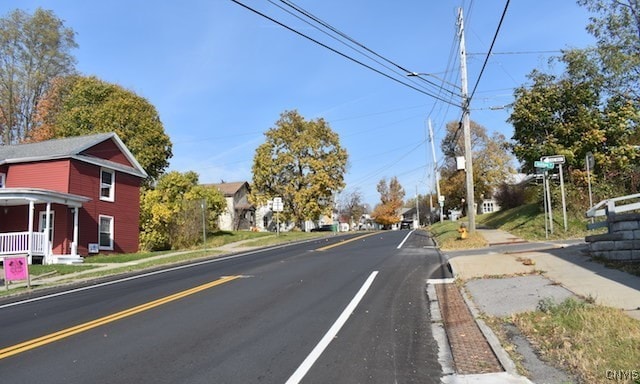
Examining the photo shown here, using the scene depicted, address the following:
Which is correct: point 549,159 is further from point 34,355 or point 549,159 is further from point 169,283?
point 34,355

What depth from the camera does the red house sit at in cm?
2300

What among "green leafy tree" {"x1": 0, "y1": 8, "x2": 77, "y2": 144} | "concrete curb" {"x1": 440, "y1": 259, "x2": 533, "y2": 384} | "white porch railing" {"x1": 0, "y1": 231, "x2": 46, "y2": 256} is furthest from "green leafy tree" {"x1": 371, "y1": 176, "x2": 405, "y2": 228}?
"concrete curb" {"x1": 440, "y1": 259, "x2": 533, "y2": 384}

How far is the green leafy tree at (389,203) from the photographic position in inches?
3935

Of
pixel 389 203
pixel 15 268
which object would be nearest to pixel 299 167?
pixel 15 268

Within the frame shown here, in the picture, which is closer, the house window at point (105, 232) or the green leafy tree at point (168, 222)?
the house window at point (105, 232)

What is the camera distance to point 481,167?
5881 cm

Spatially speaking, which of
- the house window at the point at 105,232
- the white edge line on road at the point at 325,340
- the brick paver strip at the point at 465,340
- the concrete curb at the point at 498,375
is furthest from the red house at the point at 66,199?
the concrete curb at the point at 498,375

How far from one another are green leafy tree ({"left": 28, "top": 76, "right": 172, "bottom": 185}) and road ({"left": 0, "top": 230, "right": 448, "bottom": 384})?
2878 cm

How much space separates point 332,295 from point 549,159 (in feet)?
40.0

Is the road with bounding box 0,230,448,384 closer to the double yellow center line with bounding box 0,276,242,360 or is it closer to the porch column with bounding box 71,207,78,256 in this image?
the double yellow center line with bounding box 0,276,242,360

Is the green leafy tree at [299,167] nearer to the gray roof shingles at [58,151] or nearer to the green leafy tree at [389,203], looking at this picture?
the gray roof shingles at [58,151]

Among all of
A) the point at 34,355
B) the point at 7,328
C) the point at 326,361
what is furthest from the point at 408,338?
the point at 7,328

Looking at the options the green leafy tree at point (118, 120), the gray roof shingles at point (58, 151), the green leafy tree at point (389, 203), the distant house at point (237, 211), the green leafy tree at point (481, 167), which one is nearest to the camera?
the gray roof shingles at point (58, 151)

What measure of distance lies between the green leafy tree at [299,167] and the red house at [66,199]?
19.9 meters
